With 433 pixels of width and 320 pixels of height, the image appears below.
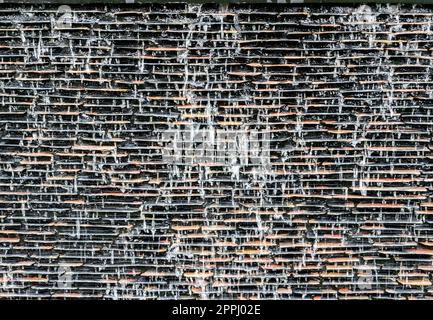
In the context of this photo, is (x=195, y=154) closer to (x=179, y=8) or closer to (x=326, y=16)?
(x=179, y=8)

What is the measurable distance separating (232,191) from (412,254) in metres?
0.70

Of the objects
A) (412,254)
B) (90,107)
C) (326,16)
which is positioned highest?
(326,16)

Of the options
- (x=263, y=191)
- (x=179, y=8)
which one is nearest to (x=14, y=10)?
(x=179, y=8)

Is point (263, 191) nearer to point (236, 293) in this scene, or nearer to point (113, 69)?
point (236, 293)

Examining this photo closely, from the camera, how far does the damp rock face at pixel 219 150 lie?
1.86 m

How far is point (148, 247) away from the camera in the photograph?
191 cm

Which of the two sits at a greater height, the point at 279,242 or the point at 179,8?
the point at 179,8

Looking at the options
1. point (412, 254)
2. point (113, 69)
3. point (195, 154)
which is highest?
point (113, 69)

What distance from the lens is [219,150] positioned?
1.89m

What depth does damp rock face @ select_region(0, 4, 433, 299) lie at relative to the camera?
1.86 m

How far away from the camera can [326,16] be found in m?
1.86

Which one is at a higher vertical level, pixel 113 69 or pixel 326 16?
pixel 326 16

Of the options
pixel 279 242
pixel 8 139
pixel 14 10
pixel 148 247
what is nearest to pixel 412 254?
pixel 279 242

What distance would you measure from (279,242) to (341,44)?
75cm
